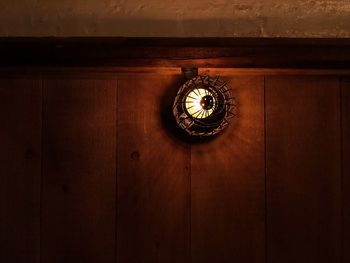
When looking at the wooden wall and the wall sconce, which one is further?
the wooden wall

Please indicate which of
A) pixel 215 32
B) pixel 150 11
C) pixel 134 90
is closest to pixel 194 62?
pixel 215 32

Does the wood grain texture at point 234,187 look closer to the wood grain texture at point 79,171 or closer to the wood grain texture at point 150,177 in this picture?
the wood grain texture at point 150,177

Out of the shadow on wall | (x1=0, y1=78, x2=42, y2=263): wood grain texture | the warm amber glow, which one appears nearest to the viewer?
the shadow on wall

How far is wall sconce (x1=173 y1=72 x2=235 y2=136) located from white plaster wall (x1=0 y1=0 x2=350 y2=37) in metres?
0.21

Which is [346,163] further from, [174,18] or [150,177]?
[174,18]

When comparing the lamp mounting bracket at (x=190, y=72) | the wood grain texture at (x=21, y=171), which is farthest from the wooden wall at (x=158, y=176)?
the lamp mounting bracket at (x=190, y=72)

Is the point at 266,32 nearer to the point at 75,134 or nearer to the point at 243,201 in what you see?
the point at 243,201

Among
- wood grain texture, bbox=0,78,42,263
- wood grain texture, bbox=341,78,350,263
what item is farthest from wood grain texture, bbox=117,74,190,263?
wood grain texture, bbox=341,78,350,263

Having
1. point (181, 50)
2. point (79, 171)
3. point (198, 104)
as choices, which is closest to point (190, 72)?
point (198, 104)

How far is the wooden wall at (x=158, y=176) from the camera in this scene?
167cm

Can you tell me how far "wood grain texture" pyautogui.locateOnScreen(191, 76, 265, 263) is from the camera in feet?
5.51

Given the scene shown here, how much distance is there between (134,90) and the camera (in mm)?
1684

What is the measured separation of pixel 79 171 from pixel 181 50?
0.71 metres

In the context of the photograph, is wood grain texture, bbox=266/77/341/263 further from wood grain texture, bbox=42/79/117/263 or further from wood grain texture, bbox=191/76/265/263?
wood grain texture, bbox=42/79/117/263
